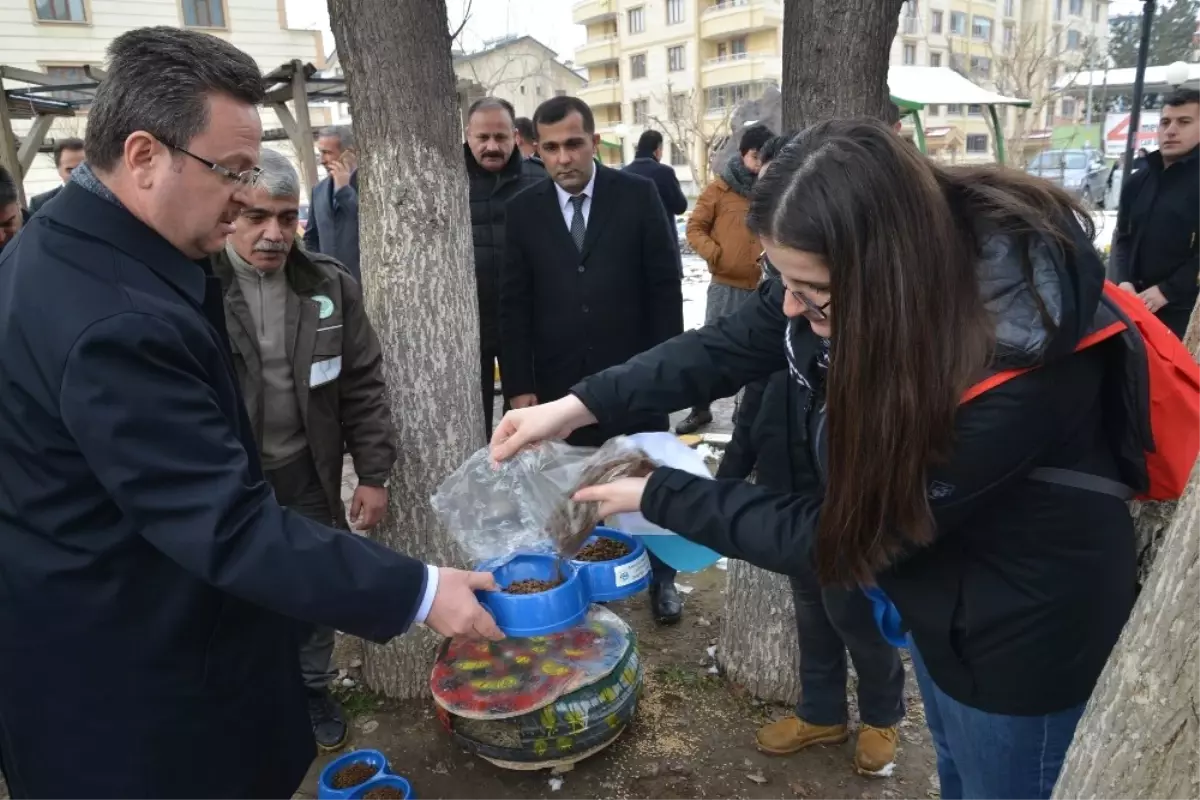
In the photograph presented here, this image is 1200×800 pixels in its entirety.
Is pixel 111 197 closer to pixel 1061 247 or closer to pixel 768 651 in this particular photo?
pixel 1061 247

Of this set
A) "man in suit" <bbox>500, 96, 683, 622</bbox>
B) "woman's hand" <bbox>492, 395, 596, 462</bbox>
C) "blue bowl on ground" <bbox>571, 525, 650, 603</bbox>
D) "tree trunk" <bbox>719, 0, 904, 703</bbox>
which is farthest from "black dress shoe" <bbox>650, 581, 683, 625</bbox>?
"woman's hand" <bbox>492, 395, 596, 462</bbox>

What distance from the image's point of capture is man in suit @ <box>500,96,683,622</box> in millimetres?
3416

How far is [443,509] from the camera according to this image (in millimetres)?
2375

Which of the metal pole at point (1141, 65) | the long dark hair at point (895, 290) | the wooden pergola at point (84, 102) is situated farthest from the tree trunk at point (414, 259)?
the metal pole at point (1141, 65)

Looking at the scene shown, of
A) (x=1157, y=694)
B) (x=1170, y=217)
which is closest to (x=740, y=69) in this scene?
(x=1170, y=217)

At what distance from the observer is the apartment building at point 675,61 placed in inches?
1342

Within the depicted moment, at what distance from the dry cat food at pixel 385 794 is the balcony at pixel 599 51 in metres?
42.0

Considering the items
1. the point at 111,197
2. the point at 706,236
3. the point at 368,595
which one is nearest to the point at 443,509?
the point at 368,595

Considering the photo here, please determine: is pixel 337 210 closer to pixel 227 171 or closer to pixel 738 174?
pixel 738 174

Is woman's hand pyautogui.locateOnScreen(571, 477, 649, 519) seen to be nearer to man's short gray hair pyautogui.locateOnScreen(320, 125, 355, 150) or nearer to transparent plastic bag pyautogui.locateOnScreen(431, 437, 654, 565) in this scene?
transparent plastic bag pyautogui.locateOnScreen(431, 437, 654, 565)

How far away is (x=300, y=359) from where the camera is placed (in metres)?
2.51

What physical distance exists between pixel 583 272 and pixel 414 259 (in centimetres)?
84

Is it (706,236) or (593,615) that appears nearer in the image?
(593,615)

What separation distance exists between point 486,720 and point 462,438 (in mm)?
968
